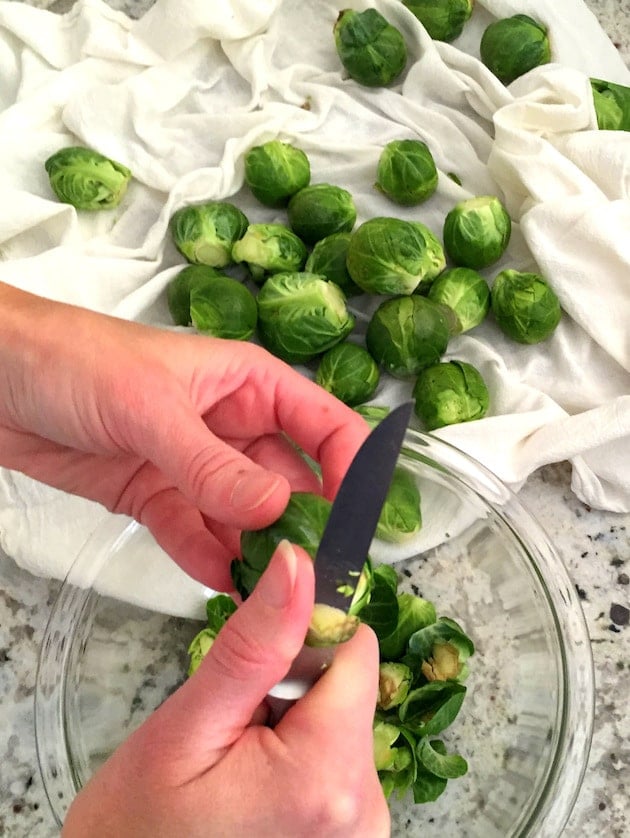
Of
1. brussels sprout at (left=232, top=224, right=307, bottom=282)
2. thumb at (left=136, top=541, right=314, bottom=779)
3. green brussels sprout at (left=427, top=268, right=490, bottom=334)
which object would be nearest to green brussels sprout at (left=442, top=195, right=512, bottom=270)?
green brussels sprout at (left=427, top=268, right=490, bottom=334)

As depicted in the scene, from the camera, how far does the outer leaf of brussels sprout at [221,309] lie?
1.41m

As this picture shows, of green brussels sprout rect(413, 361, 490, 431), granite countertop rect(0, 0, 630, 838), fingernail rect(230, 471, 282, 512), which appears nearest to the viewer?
fingernail rect(230, 471, 282, 512)

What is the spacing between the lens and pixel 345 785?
29.5 inches

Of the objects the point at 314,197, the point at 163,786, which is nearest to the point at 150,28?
the point at 314,197

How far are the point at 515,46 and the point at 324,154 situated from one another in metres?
0.43

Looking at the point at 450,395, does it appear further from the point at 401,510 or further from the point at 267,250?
the point at 267,250

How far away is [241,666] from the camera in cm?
71

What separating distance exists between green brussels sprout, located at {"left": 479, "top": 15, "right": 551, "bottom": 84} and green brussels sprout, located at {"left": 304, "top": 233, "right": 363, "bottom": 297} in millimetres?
477

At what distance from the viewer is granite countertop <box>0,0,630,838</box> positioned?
47.6 inches

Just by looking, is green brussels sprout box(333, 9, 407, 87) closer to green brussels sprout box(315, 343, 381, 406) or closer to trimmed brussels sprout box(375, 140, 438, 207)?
trimmed brussels sprout box(375, 140, 438, 207)

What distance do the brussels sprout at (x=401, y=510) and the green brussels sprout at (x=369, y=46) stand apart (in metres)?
0.85

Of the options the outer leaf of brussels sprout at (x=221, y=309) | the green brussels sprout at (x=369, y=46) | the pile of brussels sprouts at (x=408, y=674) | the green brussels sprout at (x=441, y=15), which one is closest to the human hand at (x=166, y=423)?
the pile of brussels sprouts at (x=408, y=674)

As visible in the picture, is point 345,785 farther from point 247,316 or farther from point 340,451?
point 247,316

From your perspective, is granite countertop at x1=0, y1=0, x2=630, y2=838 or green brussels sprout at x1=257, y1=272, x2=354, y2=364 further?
green brussels sprout at x1=257, y1=272, x2=354, y2=364
